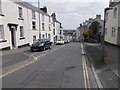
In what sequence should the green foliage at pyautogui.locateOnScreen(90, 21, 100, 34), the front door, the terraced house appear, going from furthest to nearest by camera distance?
the green foliage at pyautogui.locateOnScreen(90, 21, 100, 34)
the front door
the terraced house

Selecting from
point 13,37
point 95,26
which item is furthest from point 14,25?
point 95,26

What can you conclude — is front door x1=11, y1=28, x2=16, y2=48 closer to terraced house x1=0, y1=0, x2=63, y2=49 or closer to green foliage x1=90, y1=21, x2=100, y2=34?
terraced house x1=0, y1=0, x2=63, y2=49

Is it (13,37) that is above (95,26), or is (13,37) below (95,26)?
below

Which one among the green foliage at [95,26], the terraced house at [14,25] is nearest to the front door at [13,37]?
the terraced house at [14,25]

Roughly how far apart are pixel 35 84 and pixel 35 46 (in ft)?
39.0

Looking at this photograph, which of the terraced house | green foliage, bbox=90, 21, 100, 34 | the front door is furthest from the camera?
green foliage, bbox=90, 21, 100, 34

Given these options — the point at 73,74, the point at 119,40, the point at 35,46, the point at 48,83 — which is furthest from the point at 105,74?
the point at 119,40

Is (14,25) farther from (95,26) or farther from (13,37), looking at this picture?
(95,26)

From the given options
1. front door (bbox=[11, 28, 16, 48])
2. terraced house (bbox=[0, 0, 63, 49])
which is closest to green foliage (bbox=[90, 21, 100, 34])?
terraced house (bbox=[0, 0, 63, 49])

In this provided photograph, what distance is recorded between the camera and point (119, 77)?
6500 mm

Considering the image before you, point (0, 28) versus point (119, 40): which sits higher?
point (0, 28)

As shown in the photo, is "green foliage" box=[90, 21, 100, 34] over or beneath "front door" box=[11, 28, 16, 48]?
over

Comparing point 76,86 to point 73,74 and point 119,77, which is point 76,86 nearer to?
point 73,74

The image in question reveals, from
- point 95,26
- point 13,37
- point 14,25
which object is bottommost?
point 13,37
